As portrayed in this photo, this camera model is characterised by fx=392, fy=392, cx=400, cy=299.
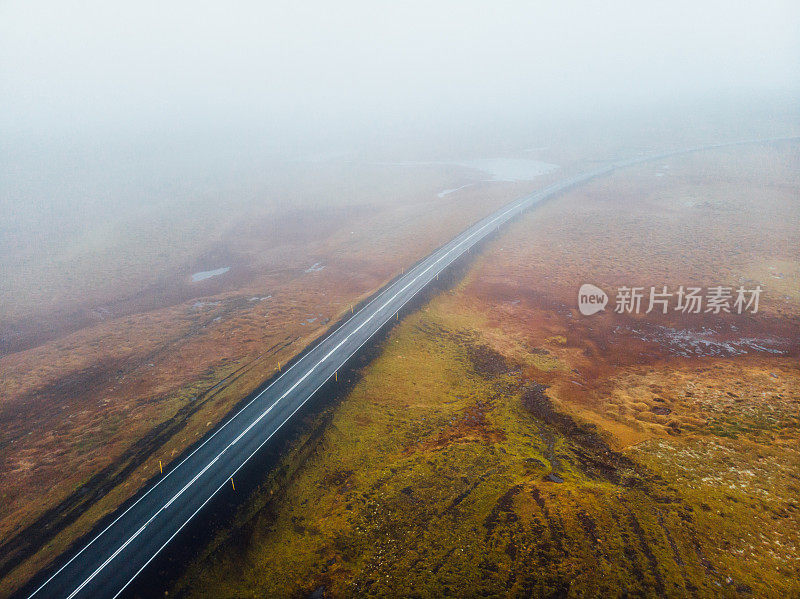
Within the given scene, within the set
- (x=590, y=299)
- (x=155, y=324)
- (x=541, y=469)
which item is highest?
(x=590, y=299)

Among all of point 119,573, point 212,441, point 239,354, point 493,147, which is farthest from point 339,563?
point 493,147

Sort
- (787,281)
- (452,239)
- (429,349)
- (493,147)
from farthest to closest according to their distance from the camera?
(493,147) < (452,239) < (787,281) < (429,349)

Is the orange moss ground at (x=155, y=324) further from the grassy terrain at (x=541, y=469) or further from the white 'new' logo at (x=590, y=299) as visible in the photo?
the white 'new' logo at (x=590, y=299)

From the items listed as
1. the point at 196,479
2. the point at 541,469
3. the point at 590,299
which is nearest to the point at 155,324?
the point at 196,479

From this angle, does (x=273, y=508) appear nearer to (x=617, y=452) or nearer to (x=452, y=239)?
(x=617, y=452)

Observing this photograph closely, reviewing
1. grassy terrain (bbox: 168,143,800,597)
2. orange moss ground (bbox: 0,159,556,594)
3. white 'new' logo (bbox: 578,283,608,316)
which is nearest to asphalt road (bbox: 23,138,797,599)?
orange moss ground (bbox: 0,159,556,594)

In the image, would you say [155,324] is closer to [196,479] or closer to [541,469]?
[196,479]

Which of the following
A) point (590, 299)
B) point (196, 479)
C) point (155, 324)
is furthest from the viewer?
point (590, 299)


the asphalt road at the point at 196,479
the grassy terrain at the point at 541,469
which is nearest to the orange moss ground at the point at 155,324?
the asphalt road at the point at 196,479
